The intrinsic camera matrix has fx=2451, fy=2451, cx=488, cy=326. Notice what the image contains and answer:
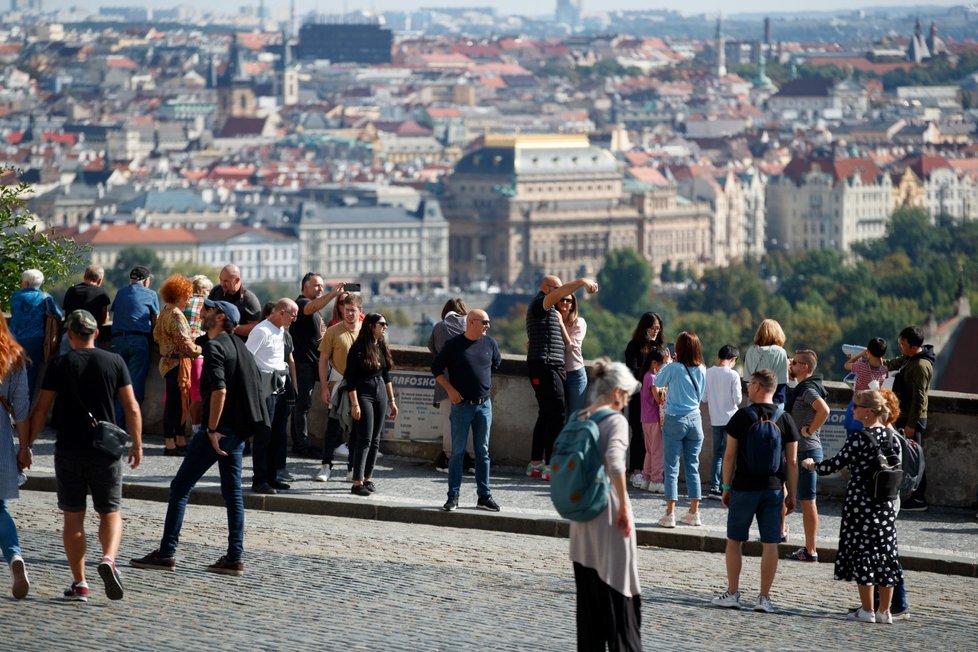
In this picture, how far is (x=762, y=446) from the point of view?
29.0 feet

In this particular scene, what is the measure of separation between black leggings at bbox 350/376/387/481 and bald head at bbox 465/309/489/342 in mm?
598

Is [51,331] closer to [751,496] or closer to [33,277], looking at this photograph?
[33,277]

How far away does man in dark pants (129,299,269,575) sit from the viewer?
9039 mm

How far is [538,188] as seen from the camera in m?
136

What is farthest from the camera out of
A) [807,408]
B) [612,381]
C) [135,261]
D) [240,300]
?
[135,261]

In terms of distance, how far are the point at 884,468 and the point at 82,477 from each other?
285cm

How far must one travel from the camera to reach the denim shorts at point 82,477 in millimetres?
8484

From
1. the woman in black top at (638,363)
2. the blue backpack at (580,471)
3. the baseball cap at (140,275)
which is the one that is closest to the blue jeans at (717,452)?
the woman in black top at (638,363)

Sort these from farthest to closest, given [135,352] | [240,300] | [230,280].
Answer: [135,352], [240,300], [230,280]

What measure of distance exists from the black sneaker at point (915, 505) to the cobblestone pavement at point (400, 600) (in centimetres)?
128

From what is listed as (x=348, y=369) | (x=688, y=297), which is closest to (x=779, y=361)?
(x=348, y=369)

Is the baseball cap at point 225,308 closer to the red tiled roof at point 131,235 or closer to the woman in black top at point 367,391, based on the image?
the woman in black top at point 367,391

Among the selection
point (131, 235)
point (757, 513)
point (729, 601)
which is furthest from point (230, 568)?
point (131, 235)

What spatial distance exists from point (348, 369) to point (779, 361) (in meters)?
1.95
